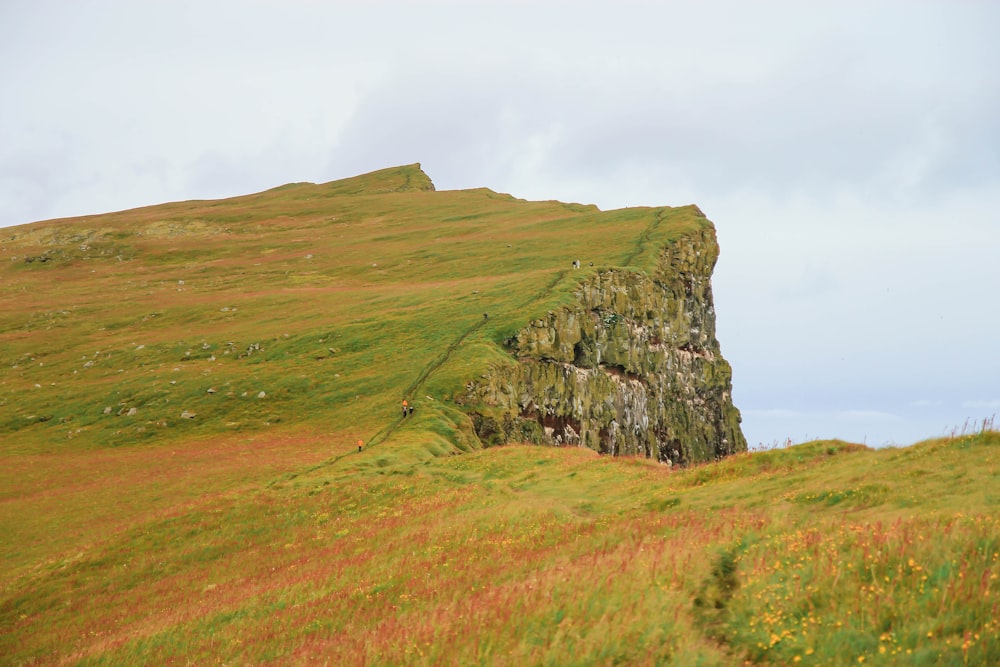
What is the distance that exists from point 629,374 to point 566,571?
6601cm

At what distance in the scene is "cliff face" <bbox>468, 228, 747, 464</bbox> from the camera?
221 ft

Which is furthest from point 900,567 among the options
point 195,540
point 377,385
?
point 377,385

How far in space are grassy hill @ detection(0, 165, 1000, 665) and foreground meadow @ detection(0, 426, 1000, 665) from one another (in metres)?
0.10

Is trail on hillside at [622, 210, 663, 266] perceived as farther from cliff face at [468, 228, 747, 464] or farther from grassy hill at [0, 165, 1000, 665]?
cliff face at [468, 228, 747, 464]

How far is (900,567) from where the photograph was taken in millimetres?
14195

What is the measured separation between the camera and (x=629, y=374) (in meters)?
83.9

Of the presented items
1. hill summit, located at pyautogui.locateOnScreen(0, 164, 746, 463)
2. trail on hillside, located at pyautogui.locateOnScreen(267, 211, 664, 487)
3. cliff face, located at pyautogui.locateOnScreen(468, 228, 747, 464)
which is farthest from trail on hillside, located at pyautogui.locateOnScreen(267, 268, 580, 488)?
cliff face, located at pyautogui.locateOnScreen(468, 228, 747, 464)

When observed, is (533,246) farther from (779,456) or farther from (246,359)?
(779,456)

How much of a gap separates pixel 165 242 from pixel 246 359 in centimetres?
8259

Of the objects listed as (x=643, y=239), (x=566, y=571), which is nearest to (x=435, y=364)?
(x=566, y=571)

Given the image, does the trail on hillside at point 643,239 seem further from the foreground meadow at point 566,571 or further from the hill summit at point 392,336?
the foreground meadow at point 566,571

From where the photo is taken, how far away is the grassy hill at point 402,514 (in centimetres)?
1481

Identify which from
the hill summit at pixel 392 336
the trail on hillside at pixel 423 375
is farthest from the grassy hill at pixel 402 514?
the hill summit at pixel 392 336

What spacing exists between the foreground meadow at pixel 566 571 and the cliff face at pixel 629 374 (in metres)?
25.2
